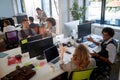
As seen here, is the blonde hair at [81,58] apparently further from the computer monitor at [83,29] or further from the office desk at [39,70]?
the computer monitor at [83,29]

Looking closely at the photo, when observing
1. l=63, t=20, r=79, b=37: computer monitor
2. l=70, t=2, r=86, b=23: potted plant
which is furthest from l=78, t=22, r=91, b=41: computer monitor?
l=70, t=2, r=86, b=23: potted plant

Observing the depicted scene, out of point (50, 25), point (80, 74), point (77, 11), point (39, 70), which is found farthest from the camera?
point (77, 11)

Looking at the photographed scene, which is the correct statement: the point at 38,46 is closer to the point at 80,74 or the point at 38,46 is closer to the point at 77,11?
the point at 80,74

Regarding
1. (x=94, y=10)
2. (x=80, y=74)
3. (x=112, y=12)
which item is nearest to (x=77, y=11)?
(x=94, y=10)

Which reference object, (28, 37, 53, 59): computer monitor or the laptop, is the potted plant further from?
the laptop

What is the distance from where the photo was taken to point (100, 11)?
16.6 feet

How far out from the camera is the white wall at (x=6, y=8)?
7.08 m

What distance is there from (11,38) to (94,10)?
3.09 meters

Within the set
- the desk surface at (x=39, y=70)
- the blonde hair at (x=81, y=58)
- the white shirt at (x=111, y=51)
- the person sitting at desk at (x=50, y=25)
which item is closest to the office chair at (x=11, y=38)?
the person sitting at desk at (x=50, y=25)

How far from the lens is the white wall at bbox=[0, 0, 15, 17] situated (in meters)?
7.08

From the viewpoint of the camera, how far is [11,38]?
4.21 m

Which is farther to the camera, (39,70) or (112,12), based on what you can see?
(112,12)

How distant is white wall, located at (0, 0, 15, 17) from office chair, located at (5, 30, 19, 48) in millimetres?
3451

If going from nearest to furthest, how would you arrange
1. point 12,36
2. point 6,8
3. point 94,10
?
point 12,36
point 94,10
point 6,8
